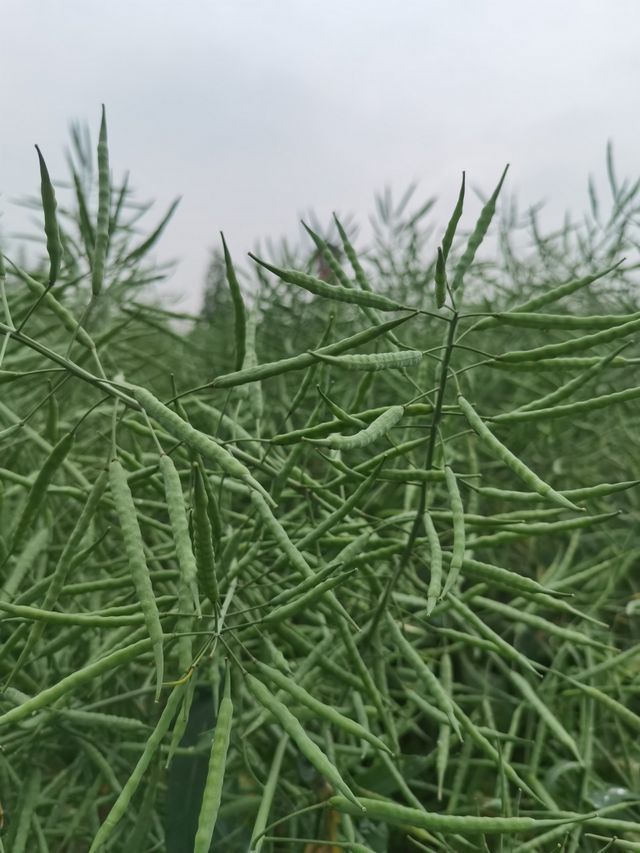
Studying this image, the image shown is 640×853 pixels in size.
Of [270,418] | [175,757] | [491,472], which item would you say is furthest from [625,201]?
[175,757]

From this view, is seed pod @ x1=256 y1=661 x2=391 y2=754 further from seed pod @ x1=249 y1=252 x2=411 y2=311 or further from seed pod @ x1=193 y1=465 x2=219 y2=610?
seed pod @ x1=249 y1=252 x2=411 y2=311

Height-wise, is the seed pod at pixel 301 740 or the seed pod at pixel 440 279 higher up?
the seed pod at pixel 440 279

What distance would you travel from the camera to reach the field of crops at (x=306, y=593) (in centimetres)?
32

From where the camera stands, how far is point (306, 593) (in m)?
0.35

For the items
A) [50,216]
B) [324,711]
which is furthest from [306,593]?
[50,216]

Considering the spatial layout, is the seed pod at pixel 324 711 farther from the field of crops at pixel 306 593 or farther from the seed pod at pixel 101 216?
the seed pod at pixel 101 216

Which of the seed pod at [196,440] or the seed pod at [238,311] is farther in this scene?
the seed pod at [238,311]

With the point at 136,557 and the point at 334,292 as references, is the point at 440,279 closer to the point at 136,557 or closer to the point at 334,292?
the point at 334,292

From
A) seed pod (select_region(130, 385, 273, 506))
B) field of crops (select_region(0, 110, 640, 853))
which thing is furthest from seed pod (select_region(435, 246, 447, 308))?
seed pod (select_region(130, 385, 273, 506))

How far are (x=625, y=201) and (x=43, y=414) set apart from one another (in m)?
0.59

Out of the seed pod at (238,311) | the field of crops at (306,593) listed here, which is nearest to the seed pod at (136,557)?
the field of crops at (306,593)

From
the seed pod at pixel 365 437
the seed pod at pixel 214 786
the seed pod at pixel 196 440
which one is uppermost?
the seed pod at pixel 365 437

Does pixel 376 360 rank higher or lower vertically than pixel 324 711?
higher

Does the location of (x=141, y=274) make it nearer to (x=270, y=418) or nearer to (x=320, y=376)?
(x=270, y=418)
